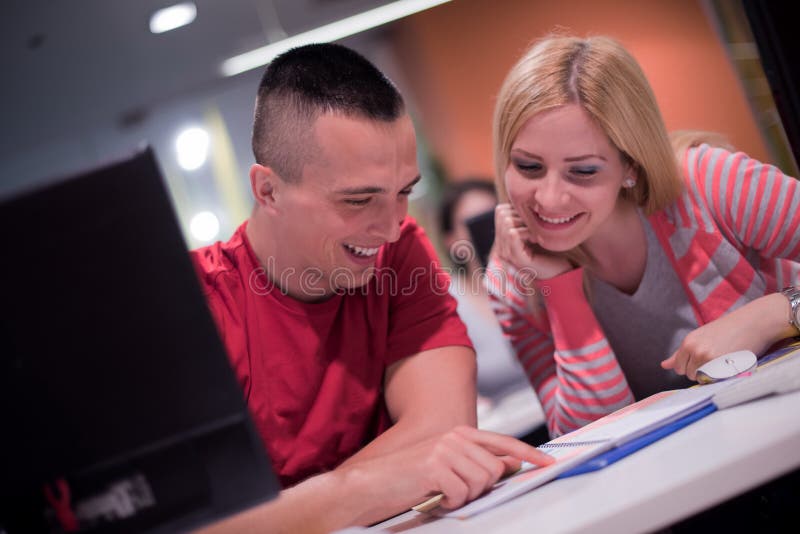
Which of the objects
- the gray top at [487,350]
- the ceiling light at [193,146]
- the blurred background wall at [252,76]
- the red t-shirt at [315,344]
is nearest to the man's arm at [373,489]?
the red t-shirt at [315,344]

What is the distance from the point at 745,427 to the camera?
2.73ft

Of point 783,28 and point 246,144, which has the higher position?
point 246,144

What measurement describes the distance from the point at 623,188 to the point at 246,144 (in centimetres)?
414

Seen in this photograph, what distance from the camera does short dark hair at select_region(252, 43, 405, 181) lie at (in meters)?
1.42

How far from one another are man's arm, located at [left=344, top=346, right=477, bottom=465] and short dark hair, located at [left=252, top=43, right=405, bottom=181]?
45 cm

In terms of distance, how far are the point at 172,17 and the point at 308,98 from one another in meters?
3.15

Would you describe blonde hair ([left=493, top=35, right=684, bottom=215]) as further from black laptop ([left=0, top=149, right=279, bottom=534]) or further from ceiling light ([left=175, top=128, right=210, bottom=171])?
ceiling light ([left=175, top=128, right=210, bottom=171])

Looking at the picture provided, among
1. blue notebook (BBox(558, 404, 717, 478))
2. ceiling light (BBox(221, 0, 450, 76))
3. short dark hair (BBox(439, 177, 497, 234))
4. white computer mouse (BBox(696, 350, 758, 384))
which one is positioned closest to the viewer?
blue notebook (BBox(558, 404, 717, 478))

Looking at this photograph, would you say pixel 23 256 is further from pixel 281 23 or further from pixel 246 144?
pixel 246 144

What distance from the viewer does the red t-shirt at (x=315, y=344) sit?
1.42 metres

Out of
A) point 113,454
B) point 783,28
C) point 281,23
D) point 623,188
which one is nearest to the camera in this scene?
point 113,454

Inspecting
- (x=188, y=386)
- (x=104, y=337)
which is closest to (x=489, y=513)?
(x=188, y=386)

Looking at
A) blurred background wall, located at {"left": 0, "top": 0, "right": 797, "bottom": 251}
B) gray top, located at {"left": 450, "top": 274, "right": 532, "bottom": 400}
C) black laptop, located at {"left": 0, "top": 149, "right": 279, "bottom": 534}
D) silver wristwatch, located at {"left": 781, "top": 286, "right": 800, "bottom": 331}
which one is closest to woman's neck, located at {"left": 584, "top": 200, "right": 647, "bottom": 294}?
silver wristwatch, located at {"left": 781, "top": 286, "right": 800, "bottom": 331}

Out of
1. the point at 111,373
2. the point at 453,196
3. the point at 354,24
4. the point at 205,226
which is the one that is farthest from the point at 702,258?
the point at 205,226
